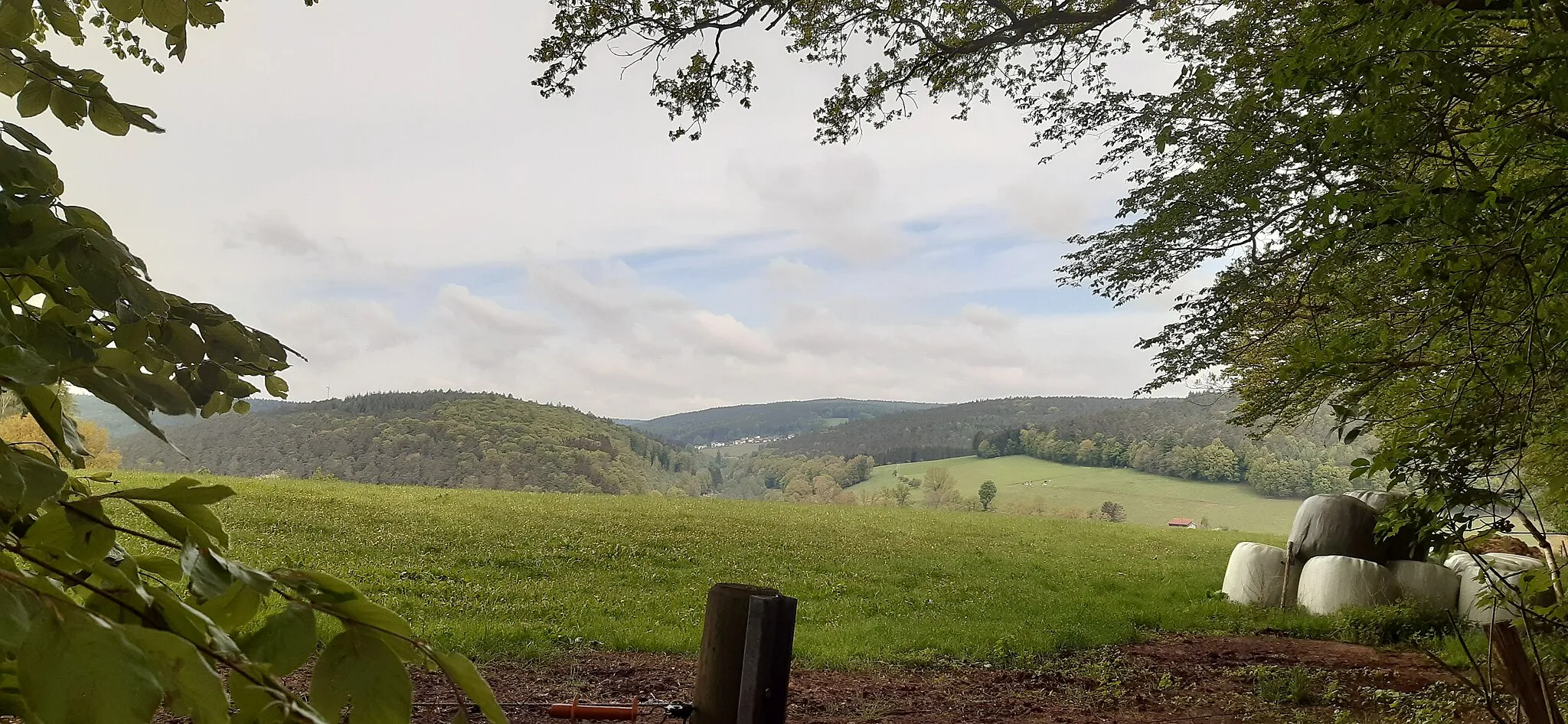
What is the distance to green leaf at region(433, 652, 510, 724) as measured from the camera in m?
0.63

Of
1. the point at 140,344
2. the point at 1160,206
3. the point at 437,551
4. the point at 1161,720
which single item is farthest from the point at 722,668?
the point at 437,551

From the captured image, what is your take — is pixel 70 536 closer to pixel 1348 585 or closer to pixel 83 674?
pixel 83 674

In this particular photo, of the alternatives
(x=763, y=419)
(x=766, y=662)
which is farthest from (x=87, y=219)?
(x=763, y=419)

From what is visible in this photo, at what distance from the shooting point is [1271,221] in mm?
8070

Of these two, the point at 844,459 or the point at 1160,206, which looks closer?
the point at 1160,206

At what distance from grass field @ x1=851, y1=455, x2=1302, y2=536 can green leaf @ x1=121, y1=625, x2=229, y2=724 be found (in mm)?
46297

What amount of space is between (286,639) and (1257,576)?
489 inches

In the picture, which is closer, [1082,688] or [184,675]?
[184,675]

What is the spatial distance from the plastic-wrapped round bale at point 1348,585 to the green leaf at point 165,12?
465 inches

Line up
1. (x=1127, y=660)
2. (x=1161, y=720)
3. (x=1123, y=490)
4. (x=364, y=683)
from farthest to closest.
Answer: (x=1123, y=490)
(x=1127, y=660)
(x=1161, y=720)
(x=364, y=683)

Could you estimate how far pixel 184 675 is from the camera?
19.0 inches

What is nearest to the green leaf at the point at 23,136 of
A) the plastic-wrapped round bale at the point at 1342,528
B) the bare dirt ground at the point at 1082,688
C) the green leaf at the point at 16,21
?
the green leaf at the point at 16,21

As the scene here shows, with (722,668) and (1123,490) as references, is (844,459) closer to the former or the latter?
(1123,490)

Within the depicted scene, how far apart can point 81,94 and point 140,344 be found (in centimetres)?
33
